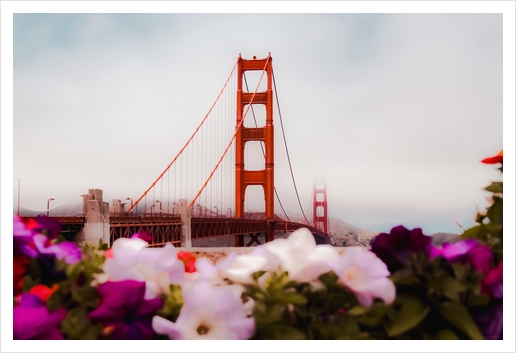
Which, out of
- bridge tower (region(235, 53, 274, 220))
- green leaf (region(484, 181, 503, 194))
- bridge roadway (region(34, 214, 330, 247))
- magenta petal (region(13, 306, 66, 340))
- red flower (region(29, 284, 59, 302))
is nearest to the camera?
magenta petal (region(13, 306, 66, 340))

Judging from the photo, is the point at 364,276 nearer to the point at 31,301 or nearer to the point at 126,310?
the point at 126,310

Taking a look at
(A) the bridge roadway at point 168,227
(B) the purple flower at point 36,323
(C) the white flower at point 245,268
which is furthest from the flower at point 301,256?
(A) the bridge roadway at point 168,227

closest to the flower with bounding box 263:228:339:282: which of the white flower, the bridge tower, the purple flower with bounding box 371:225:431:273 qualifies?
the white flower

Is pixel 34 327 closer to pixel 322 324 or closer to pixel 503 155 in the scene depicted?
pixel 322 324

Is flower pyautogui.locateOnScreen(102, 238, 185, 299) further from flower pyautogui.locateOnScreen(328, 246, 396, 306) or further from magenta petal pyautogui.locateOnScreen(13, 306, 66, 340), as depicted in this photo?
flower pyautogui.locateOnScreen(328, 246, 396, 306)

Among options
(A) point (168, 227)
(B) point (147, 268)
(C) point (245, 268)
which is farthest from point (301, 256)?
(A) point (168, 227)

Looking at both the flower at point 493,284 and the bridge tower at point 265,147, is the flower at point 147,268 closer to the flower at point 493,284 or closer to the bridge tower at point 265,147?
the flower at point 493,284
